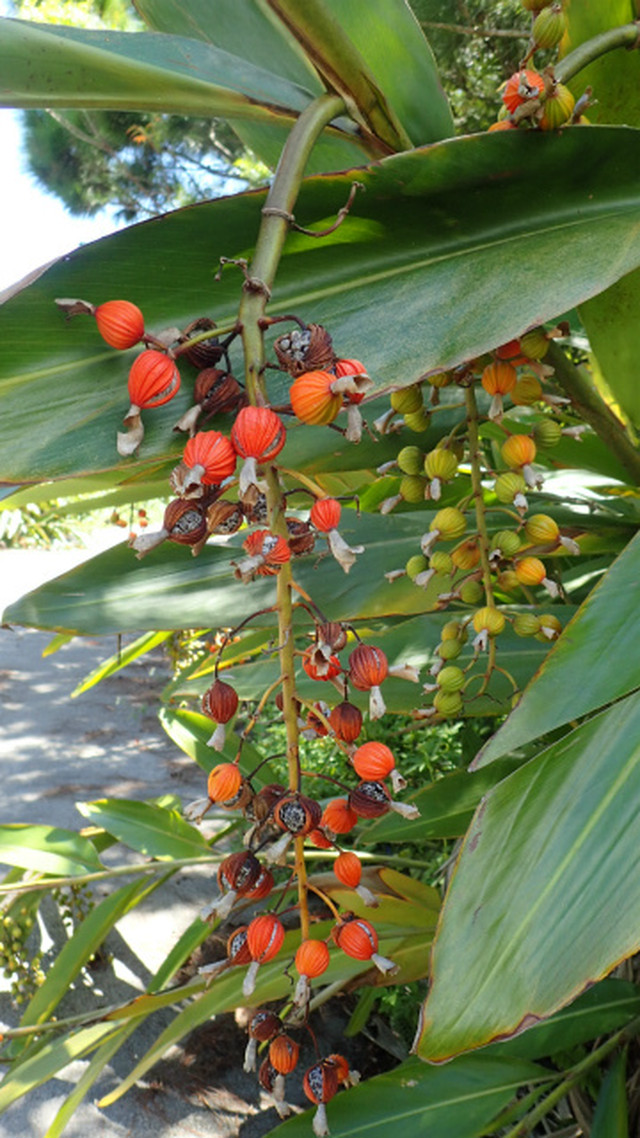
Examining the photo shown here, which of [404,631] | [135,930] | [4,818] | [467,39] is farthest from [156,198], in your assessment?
[404,631]

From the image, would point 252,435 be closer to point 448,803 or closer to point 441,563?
point 441,563

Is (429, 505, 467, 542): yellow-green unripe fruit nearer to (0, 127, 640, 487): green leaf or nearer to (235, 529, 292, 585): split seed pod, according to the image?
(0, 127, 640, 487): green leaf

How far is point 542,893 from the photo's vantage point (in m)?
0.40

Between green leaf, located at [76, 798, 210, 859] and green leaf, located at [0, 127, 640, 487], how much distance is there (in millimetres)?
1118

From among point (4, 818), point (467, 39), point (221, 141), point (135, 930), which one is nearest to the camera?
point (135, 930)

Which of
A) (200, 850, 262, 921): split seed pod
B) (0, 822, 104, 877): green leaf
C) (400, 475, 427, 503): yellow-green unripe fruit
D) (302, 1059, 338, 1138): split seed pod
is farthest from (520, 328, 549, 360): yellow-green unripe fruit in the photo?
(0, 822, 104, 877): green leaf

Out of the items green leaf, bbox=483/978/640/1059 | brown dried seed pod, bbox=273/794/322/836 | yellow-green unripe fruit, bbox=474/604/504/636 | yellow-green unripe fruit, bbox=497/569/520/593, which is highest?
yellow-green unripe fruit, bbox=497/569/520/593

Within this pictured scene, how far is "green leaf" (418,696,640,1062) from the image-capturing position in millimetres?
366

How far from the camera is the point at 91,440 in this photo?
1.37 ft

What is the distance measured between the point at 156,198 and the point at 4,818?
5.86 metres

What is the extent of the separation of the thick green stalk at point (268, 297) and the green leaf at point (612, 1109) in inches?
26.9

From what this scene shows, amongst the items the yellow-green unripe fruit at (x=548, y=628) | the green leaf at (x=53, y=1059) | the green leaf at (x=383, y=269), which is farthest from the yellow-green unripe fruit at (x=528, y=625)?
the green leaf at (x=53, y=1059)

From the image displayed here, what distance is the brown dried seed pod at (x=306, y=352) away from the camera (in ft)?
1.13

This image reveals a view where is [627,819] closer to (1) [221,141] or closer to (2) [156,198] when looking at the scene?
(1) [221,141]
